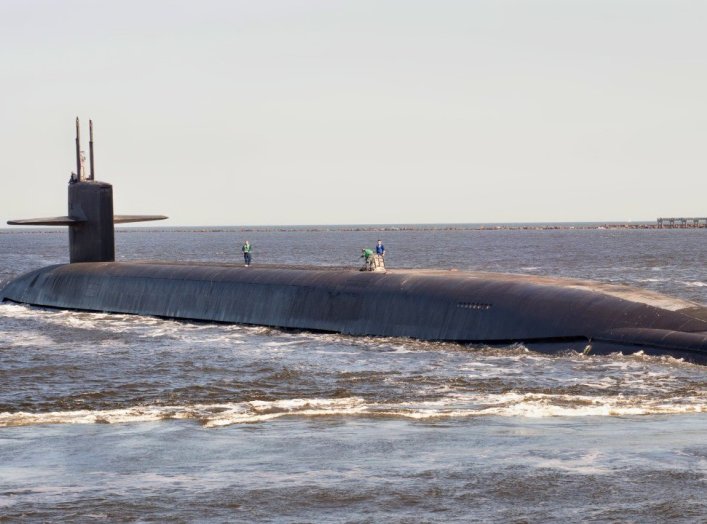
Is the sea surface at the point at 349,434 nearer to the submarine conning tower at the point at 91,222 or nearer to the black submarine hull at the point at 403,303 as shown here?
the black submarine hull at the point at 403,303

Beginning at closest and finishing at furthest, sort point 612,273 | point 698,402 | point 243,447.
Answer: point 243,447, point 698,402, point 612,273

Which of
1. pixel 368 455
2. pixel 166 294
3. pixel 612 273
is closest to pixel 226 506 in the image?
pixel 368 455

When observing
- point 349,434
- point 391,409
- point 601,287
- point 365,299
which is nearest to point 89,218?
point 365,299

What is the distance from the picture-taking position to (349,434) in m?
16.1

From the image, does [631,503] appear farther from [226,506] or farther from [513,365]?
[513,365]

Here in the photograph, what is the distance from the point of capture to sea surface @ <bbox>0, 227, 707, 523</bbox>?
12336 millimetres

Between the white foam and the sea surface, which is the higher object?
the white foam

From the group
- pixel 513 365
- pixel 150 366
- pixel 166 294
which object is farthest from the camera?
pixel 166 294

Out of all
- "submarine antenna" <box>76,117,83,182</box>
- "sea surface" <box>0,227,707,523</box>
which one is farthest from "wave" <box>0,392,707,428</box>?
"submarine antenna" <box>76,117,83,182</box>

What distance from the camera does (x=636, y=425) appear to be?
16.4m

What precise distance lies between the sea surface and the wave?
0.05 metres

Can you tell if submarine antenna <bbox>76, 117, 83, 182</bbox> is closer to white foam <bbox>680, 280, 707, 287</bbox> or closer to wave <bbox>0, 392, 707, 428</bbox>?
wave <bbox>0, 392, 707, 428</bbox>

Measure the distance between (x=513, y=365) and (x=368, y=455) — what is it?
886 cm

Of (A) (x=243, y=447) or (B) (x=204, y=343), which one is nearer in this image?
(A) (x=243, y=447)
